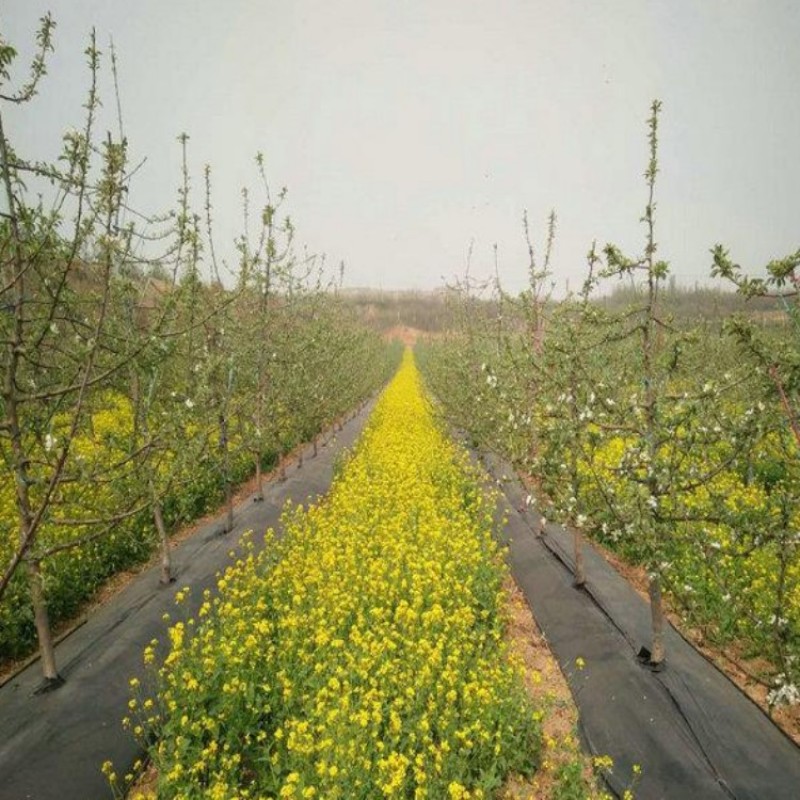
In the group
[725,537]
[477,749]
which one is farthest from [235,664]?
[725,537]

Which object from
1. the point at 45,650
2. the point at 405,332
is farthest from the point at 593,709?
the point at 405,332

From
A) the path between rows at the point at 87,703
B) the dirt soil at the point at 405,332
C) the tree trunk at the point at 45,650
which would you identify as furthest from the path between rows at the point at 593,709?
the dirt soil at the point at 405,332

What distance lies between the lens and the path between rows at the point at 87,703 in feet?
15.7

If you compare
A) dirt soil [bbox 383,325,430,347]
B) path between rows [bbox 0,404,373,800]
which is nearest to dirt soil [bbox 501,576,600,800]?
path between rows [bbox 0,404,373,800]

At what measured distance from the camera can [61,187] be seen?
3.81 meters

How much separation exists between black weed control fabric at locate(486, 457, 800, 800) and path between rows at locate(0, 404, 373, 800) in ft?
15.5

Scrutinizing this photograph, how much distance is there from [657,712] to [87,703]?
590 cm

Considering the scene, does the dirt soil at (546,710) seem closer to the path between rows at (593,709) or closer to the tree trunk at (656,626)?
the path between rows at (593,709)

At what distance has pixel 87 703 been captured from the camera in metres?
5.64

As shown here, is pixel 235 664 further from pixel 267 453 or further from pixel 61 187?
pixel 267 453

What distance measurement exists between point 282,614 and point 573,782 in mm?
3894

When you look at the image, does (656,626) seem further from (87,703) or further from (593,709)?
(87,703)

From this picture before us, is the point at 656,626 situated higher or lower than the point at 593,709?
higher

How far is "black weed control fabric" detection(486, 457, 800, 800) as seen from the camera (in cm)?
481
